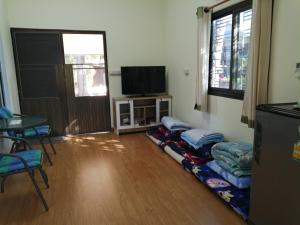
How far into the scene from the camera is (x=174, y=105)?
4723 millimetres

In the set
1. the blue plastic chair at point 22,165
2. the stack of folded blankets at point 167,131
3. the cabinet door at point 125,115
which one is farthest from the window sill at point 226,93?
the blue plastic chair at point 22,165

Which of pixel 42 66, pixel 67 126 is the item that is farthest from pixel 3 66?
pixel 67 126

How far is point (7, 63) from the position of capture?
141 inches

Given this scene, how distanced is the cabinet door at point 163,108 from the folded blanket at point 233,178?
226cm

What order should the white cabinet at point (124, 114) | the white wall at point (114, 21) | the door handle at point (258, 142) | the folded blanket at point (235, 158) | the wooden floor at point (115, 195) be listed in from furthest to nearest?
the white cabinet at point (124, 114) → the white wall at point (114, 21) → the folded blanket at point (235, 158) → the wooden floor at point (115, 195) → the door handle at point (258, 142)

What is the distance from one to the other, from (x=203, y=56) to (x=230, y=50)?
45 centimetres

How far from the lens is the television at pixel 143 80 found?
176 inches

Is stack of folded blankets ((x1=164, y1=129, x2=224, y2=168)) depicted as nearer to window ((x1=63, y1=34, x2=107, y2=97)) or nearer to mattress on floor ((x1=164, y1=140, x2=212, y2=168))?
mattress on floor ((x1=164, y1=140, x2=212, y2=168))

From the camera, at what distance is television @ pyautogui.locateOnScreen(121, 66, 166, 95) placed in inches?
176

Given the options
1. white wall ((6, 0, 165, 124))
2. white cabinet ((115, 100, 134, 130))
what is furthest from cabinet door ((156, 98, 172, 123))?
Result: white wall ((6, 0, 165, 124))

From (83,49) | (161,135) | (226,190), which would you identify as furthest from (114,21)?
(226,190)

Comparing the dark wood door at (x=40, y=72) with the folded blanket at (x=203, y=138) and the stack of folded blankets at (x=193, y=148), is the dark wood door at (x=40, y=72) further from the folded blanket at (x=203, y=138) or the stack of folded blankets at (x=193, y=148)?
the folded blanket at (x=203, y=138)

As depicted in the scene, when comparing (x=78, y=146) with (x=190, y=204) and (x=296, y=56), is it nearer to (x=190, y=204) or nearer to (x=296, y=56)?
(x=190, y=204)

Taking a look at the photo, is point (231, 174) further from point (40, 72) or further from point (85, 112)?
point (40, 72)
